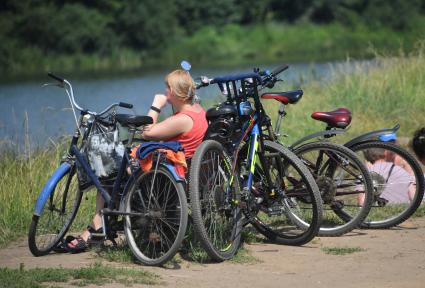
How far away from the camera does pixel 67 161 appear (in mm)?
6961

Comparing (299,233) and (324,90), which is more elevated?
(324,90)

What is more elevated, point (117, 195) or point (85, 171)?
point (85, 171)

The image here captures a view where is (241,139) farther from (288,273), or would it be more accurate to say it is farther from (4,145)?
(4,145)

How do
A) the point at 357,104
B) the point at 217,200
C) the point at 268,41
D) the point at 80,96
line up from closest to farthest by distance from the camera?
1. the point at 217,200
2. the point at 357,104
3. the point at 80,96
4. the point at 268,41

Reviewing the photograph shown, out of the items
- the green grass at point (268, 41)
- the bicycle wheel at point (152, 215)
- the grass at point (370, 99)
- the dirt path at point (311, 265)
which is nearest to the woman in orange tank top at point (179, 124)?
the dirt path at point (311, 265)

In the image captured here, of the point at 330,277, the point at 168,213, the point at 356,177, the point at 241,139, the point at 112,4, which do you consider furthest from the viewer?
the point at 112,4

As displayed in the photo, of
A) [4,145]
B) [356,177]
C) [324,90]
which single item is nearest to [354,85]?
[324,90]

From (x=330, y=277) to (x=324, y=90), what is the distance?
9434 mm

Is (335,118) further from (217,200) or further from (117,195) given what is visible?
(117,195)

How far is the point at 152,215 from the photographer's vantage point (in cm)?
639

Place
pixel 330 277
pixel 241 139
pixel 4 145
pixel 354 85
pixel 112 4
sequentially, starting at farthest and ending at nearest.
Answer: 1. pixel 112 4
2. pixel 354 85
3. pixel 4 145
4. pixel 241 139
5. pixel 330 277

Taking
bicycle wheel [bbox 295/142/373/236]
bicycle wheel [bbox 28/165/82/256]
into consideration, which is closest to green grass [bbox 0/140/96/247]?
bicycle wheel [bbox 28/165/82/256]

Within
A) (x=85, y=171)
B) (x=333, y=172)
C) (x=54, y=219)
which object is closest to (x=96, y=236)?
(x=85, y=171)

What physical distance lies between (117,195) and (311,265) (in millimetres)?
1444
